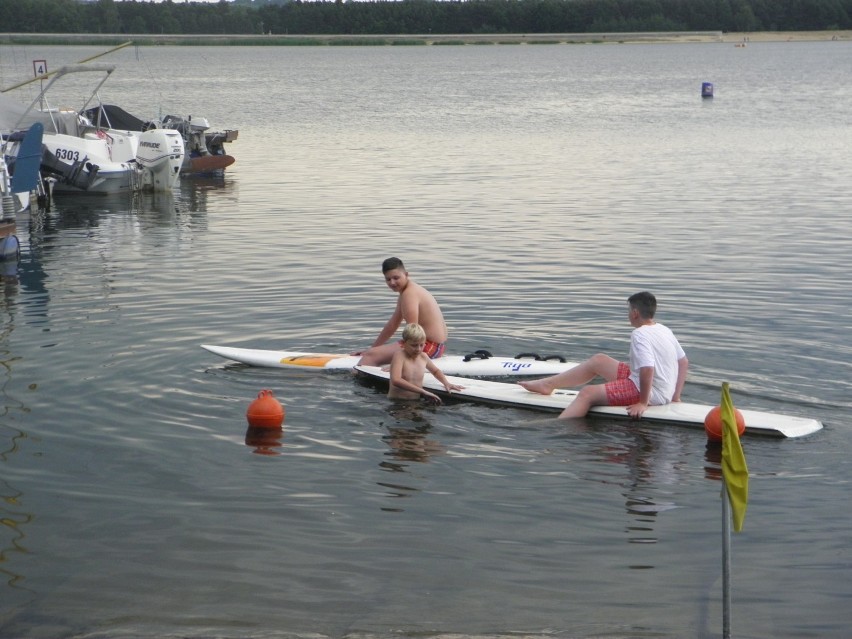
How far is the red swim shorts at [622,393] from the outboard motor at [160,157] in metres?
22.2

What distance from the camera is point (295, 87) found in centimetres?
7956

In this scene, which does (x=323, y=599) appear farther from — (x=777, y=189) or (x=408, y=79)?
(x=408, y=79)

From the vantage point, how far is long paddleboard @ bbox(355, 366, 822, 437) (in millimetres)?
10438

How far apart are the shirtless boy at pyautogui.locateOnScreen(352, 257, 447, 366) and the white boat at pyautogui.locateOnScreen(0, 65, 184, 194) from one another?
61.5 feet

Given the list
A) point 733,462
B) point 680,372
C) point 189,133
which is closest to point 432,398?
point 680,372

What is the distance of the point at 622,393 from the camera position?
432 inches

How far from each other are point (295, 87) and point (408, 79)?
13.7 metres

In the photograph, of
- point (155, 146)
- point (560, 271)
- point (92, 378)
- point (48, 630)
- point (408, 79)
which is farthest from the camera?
point (408, 79)

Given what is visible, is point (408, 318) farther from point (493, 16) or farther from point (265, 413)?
point (493, 16)

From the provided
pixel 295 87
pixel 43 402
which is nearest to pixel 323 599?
pixel 43 402

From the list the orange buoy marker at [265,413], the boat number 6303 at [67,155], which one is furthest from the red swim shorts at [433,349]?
the boat number 6303 at [67,155]

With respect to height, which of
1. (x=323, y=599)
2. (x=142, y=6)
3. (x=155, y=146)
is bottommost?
(x=323, y=599)

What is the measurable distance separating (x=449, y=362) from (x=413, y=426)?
5.99 feet

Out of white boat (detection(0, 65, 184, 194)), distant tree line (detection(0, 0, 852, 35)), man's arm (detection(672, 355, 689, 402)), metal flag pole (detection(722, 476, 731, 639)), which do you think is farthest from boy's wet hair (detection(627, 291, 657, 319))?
distant tree line (detection(0, 0, 852, 35))
